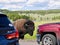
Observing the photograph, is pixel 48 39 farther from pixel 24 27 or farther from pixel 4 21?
pixel 24 27

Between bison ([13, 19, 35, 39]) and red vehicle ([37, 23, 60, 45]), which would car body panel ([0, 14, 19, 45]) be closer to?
red vehicle ([37, 23, 60, 45])

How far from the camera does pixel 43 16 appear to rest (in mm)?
33906

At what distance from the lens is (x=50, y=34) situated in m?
13.5

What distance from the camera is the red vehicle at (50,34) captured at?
1309 centimetres

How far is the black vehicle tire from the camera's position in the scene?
524 inches

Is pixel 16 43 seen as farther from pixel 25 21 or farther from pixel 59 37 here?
pixel 25 21

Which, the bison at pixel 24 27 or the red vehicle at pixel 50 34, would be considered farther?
the bison at pixel 24 27

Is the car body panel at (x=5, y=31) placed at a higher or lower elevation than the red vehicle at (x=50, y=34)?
higher

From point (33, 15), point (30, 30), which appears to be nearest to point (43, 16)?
point (33, 15)

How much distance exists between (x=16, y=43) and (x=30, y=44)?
7.98 metres

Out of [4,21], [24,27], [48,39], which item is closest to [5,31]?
[4,21]

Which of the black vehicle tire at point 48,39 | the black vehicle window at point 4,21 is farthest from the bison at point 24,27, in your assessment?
the black vehicle window at point 4,21

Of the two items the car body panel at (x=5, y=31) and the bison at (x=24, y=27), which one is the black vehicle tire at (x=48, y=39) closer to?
the car body panel at (x=5, y=31)

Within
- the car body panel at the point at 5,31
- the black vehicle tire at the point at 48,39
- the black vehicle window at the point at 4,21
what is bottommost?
the black vehicle tire at the point at 48,39
